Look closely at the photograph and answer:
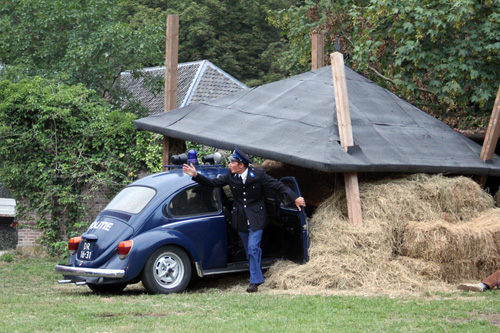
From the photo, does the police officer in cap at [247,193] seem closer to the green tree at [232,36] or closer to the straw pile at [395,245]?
the straw pile at [395,245]

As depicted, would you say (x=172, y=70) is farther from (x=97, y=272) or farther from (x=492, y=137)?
(x=492, y=137)

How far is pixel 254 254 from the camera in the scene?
34.6ft

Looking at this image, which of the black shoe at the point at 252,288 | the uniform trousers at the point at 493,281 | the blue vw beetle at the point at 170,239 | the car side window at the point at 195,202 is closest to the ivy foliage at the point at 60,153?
the blue vw beetle at the point at 170,239

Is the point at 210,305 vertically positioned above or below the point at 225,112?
below

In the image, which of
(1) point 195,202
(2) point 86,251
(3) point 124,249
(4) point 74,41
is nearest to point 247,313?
(3) point 124,249

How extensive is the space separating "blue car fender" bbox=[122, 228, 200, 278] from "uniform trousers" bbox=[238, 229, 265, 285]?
0.76 meters

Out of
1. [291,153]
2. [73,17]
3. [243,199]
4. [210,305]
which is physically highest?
[73,17]

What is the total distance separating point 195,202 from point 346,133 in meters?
2.49

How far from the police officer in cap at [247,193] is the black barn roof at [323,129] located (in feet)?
1.81

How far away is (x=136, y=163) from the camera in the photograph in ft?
53.8

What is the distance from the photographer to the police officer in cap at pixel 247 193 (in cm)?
1059

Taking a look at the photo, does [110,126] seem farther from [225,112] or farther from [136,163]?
[225,112]

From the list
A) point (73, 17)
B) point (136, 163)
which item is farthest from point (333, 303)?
point (73, 17)

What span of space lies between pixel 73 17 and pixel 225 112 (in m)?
9.21
